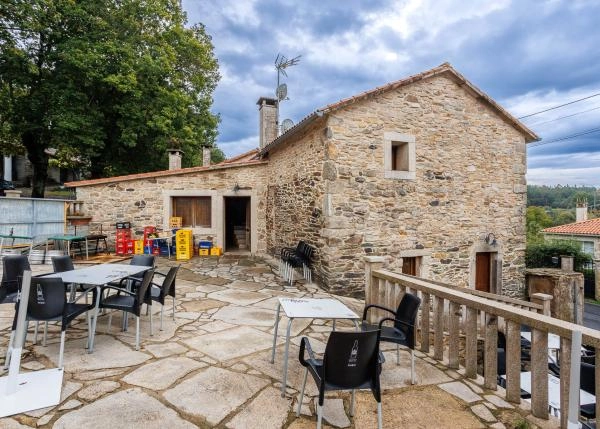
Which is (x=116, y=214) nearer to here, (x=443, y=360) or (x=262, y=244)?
(x=262, y=244)

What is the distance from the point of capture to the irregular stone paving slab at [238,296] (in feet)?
16.9

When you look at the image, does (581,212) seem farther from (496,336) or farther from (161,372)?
(161,372)

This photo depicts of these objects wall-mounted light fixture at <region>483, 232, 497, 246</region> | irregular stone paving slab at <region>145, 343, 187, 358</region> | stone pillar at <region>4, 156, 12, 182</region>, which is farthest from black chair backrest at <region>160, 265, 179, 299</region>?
stone pillar at <region>4, 156, 12, 182</region>

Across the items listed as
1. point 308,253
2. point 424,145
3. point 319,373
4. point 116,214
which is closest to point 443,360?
point 319,373

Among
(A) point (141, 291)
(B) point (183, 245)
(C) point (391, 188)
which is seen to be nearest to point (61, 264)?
(A) point (141, 291)

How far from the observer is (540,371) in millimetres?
2312

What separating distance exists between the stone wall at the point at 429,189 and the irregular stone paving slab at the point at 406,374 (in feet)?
10.8

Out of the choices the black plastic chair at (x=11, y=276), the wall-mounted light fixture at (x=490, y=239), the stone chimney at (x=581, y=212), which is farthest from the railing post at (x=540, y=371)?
the stone chimney at (x=581, y=212)

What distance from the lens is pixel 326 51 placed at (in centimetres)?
1005

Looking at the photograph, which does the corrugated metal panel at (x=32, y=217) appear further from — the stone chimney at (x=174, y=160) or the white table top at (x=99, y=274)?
the white table top at (x=99, y=274)

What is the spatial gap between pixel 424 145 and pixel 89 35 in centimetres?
1328

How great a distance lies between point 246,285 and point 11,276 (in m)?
3.62

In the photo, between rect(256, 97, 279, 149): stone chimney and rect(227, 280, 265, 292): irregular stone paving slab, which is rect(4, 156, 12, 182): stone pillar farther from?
rect(227, 280, 265, 292): irregular stone paving slab

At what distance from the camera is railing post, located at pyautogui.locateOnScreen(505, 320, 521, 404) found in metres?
2.52
